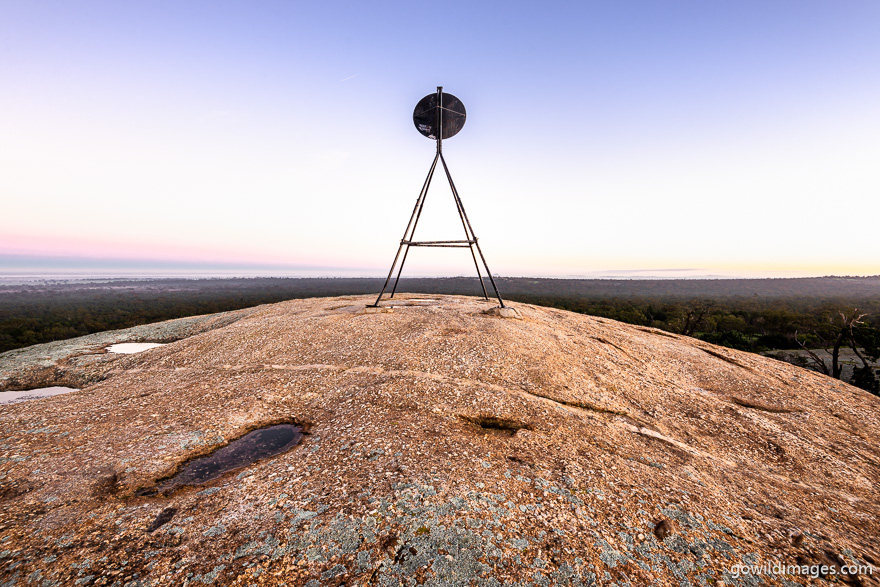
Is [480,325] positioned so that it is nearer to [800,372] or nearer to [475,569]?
[475,569]

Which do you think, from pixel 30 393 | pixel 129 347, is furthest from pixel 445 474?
pixel 129 347

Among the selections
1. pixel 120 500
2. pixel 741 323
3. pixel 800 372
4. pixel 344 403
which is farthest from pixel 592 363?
pixel 741 323

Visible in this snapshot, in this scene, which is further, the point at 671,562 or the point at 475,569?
the point at 671,562

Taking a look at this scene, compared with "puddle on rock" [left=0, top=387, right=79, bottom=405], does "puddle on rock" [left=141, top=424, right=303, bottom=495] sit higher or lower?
higher

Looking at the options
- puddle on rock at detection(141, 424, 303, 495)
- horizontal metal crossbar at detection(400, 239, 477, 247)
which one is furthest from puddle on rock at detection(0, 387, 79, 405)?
horizontal metal crossbar at detection(400, 239, 477, 247)

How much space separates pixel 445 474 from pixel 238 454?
12.0 feet

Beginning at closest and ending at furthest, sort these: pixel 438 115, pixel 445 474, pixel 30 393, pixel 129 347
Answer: pixel 445 474 < pixel 30 393 < pixel 438 115 < pixel 129 347

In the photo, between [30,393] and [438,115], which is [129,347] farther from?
[438,115]

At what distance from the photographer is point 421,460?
5062mm

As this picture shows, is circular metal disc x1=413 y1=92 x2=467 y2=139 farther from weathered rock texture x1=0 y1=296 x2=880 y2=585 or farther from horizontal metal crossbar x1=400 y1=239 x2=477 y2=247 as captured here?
weathered rock texture x1=0 y1=296 x2=880 y2=585

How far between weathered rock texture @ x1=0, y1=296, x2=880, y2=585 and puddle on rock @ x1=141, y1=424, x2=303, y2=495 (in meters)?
0.24

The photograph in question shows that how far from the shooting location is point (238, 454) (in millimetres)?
5664

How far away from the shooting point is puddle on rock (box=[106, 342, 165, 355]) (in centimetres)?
1332

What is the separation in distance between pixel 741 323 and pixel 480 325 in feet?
209
